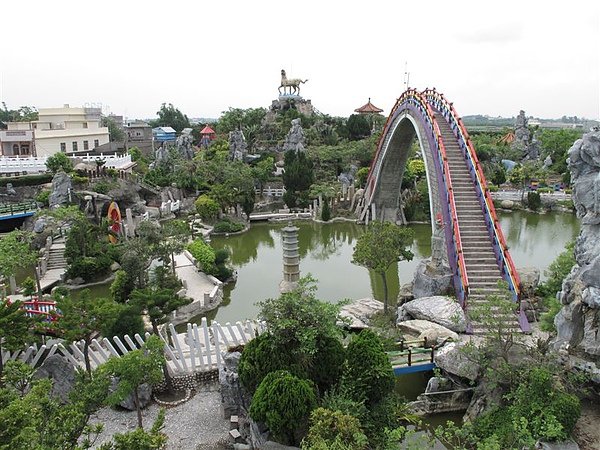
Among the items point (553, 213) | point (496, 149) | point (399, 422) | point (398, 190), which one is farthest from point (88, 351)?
point (496, 149)

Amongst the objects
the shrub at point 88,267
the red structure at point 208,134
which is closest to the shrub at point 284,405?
the shrub at point 88,267

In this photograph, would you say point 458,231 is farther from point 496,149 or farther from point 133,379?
point 496,149

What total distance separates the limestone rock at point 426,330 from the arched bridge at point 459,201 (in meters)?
0.96

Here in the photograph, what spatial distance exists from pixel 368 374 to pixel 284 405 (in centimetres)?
154

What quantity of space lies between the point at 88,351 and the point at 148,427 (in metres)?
1.90

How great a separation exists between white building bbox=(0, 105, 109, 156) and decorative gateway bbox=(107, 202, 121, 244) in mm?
Result: 15425

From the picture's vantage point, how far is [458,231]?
13.2m

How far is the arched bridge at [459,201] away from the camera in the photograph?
39.5ft

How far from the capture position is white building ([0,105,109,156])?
32.4 metres

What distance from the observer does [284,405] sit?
6.76m

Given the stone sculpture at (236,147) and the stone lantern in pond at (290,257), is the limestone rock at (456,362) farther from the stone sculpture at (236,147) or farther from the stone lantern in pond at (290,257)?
the stone sculpture at (236,147)

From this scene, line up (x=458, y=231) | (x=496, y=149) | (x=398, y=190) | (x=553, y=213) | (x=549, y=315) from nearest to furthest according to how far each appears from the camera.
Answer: (x=549, y=315) → (x=458, y=231) → (x=398, y=190) → (x=553, y=213) → (x=496, y=149)

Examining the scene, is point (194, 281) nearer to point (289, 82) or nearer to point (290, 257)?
point (290, 257)

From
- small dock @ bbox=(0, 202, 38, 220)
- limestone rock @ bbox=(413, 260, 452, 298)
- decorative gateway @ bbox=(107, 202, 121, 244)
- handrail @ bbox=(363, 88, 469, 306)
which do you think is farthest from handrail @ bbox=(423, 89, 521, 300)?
small dock @ bbox=(0, 202, 38, 220)
